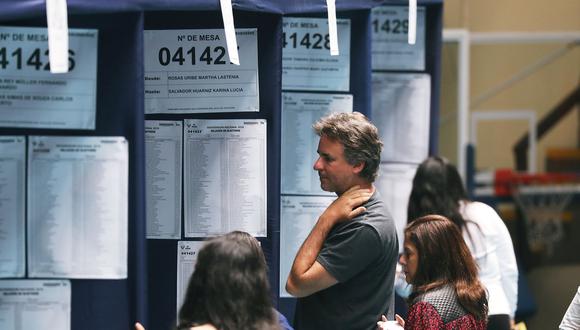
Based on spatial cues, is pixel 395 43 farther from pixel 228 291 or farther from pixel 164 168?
pixel 228 291

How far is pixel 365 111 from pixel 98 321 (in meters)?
1.46

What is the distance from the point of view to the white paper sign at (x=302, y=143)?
4.13 m

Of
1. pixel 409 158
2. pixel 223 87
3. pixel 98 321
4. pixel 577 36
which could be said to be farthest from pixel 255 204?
pixel 577 36

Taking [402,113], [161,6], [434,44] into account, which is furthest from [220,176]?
[434,44]

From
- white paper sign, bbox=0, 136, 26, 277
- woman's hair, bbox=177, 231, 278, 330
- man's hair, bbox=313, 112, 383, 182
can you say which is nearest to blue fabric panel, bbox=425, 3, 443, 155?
man's hair, bbox=313, 112, 383, 182

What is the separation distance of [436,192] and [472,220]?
212 millimetres

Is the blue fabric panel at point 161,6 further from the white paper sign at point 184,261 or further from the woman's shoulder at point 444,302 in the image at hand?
the woman's shoulder at point 444,302

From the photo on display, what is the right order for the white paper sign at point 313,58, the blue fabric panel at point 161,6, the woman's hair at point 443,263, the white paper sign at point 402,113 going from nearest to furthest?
the blue fabric panel at point 161,6 → the woman's hair at point 443,263 → the white paper sign at point 313,58 → the white paper sign at point 402,113

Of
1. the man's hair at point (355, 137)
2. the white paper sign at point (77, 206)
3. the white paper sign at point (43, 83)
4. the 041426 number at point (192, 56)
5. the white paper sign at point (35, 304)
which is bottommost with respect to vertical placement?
the white paper sign at point (35, 304)

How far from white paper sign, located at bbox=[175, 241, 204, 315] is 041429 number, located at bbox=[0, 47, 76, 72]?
874 millimetres

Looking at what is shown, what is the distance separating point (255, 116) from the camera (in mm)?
3646

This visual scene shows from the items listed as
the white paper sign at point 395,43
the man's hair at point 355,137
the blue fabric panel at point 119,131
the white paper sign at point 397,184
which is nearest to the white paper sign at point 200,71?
the blue fabric panel at point 119,131

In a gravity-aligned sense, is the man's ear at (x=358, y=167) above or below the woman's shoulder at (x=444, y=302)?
above

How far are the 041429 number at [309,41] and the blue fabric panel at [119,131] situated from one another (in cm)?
92
